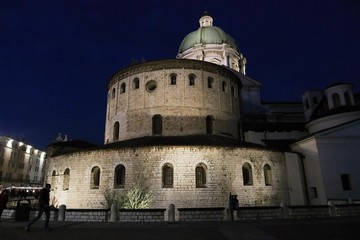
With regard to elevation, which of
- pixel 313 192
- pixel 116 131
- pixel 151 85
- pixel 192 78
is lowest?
pixel 313 192

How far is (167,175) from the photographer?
56.1 feet

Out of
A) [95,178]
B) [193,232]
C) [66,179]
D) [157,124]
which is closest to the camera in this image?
[193,232]

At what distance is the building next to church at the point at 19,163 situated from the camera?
50.8m

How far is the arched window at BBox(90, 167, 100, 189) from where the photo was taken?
18.3 metres

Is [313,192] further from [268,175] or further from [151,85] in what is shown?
[151,85]

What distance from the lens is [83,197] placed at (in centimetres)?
1812

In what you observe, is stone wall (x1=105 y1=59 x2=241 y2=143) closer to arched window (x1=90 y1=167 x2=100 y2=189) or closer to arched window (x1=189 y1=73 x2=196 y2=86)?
arched window (x1=189 y1=73 x2=196 y2=86)

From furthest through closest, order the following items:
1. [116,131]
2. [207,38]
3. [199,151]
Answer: [207,38] → [116,131] → [199,151]

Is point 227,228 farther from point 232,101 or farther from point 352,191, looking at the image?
point 232,101

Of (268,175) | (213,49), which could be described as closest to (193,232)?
(268,175)

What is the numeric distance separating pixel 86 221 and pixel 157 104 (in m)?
12.0

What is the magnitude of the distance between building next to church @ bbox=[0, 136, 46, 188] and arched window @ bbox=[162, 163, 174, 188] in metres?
39.7

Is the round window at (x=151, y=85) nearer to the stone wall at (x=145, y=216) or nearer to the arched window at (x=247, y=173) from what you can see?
the arched window at (x=247, y=173)

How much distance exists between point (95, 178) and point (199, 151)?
7.94 metres
